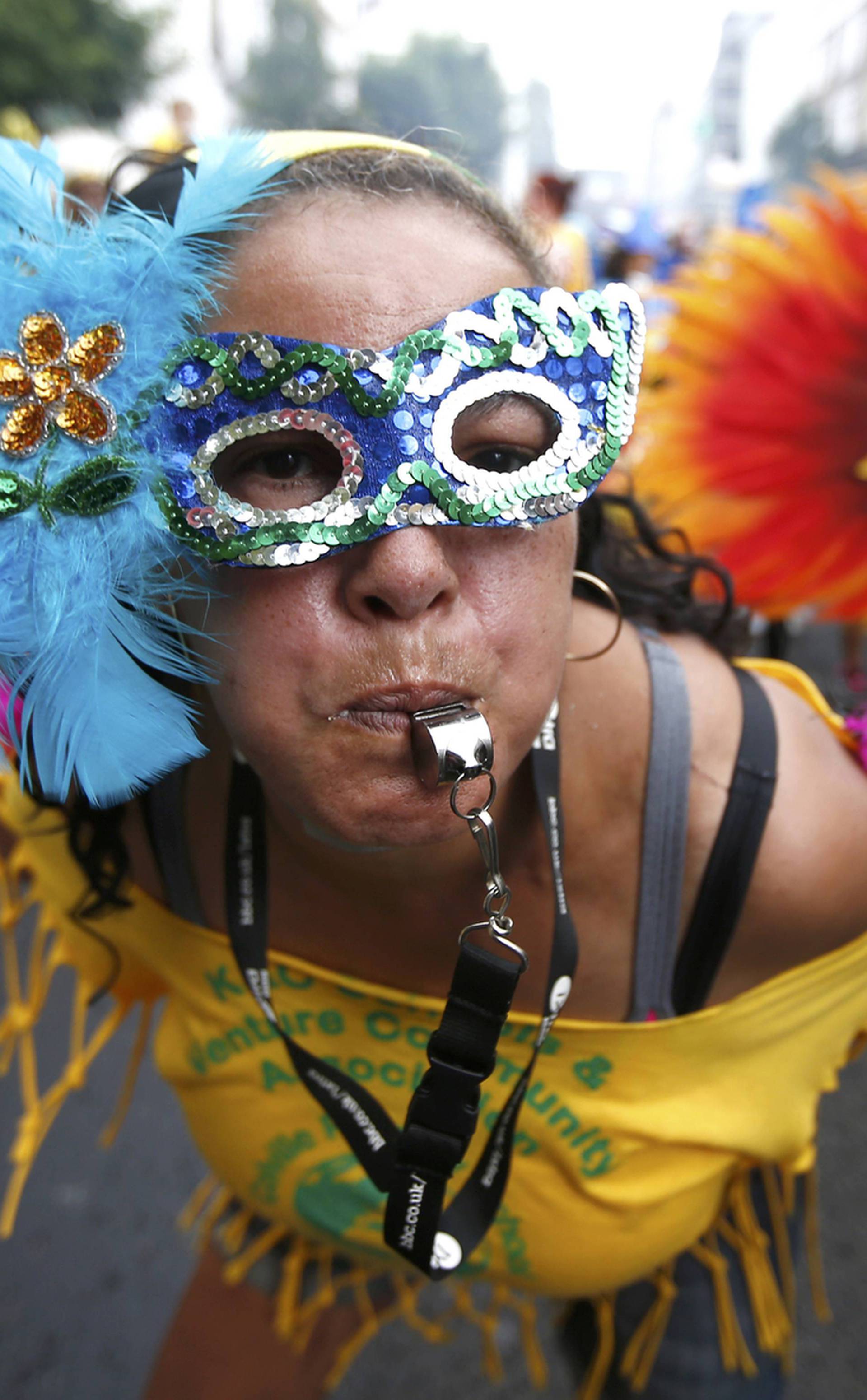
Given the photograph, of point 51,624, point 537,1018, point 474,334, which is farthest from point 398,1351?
point 474,334

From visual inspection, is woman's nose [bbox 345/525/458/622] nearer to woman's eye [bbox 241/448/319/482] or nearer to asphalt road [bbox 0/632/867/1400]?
woman's eye [bbox 241/448/319/482]

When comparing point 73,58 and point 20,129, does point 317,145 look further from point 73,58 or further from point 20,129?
point 73,58

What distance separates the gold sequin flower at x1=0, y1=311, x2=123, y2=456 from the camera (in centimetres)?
84

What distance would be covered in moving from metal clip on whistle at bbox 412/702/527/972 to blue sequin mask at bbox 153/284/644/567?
Result: 154 millimetres

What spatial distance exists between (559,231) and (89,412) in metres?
4.36

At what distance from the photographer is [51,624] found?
2.78 ft

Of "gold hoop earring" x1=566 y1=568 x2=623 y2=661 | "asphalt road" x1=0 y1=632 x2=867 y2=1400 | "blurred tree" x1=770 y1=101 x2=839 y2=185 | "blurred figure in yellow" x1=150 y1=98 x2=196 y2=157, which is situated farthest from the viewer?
"blurred tree" x1=770 y1=101 x2=839 y2=185

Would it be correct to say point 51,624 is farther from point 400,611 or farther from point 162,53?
point 162,53

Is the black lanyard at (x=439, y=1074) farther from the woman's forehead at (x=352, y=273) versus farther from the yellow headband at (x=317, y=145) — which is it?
the yellow headband at (x=317, y=145)

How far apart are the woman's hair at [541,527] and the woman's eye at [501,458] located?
9.1 inches

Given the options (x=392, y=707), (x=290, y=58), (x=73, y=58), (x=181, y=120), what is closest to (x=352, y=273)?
(x=392, y=707)

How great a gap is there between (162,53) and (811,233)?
19.7m

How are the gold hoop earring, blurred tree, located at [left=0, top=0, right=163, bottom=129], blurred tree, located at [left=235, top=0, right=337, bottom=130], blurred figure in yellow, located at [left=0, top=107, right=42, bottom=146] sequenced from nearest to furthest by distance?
the gold hoop earring < blurred figure in yellow, located at [left=0, top=107, right=42, bottom=146] < blurred tree, located at [left=0, top=0, right=163, bottom=129] < blurred tree, located at [left=235, top=0, right=337, bottom=130]

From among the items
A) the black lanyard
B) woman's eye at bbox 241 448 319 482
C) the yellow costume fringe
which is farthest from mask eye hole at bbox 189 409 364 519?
the yellow costume fringe
